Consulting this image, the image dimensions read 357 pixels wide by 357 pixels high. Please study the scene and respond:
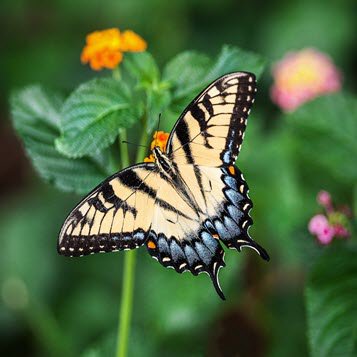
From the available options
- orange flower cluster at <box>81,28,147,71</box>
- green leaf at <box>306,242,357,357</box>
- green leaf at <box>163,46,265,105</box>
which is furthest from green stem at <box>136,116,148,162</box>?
green leaf at <box>306,242,357,357</box>

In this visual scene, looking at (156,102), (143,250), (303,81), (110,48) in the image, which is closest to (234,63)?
(156,102)

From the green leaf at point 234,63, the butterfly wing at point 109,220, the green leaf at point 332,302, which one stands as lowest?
the green leaf at point 332,302

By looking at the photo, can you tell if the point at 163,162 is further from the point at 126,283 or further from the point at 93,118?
the point at 126,283

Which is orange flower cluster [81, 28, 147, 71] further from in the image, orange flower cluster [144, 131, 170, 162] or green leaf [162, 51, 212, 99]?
orange flower cluster [144, 131, 170, 162]

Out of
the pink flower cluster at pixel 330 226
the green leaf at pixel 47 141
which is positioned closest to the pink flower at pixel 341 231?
the pink flower cluster at pixel 330 226

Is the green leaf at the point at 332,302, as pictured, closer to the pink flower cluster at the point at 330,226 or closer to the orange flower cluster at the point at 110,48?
the pink flower cluster at the point at 330,226

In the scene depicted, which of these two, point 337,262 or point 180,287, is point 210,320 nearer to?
point 180,287

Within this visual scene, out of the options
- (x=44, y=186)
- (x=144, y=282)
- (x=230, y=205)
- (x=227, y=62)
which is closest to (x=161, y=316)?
(x=144, y=282)

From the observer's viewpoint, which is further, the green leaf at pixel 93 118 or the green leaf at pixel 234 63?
the green leaf at pixel 234 63
